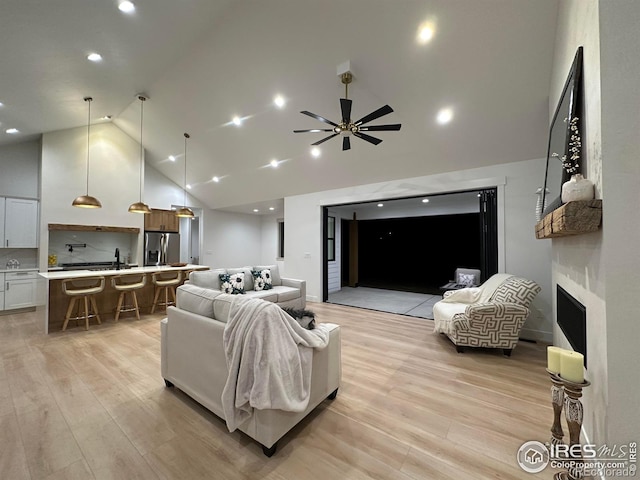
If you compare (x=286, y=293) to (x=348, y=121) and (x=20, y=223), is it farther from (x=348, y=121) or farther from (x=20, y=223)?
(x=20, y=223)

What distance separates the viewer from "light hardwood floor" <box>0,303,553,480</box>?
1.56 meters

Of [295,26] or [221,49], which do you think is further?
[221,49]

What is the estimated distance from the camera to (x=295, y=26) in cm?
303

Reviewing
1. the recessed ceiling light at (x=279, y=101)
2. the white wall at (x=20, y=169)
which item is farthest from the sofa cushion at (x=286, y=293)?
the white wall at (x=20, y=169)

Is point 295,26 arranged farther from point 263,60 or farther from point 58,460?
point 58,460

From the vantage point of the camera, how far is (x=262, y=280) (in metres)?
5.12

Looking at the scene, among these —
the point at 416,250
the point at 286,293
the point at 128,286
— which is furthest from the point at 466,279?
the point at 128,286

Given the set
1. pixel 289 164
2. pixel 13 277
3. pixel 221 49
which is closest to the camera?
pixel 221 49

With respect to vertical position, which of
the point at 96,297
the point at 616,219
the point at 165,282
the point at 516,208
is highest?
the point at 516,208

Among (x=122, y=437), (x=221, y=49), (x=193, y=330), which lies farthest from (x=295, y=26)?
(x=122, y=437)

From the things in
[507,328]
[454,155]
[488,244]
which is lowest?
[507,328]

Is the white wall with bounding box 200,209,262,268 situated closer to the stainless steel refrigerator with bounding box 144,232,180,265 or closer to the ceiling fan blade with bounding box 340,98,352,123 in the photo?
the stainless steel refrigerator with bounding box 144,232,180,265

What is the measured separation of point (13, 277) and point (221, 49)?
19.3 feet

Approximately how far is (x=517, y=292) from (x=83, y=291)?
633 cm
